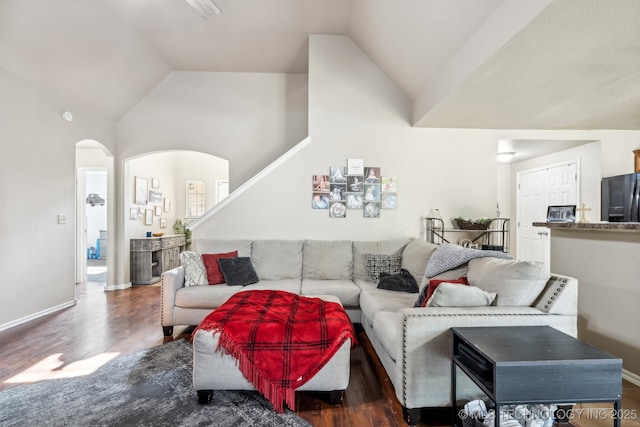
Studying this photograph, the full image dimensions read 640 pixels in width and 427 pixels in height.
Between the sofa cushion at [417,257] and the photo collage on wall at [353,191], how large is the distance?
793 mm

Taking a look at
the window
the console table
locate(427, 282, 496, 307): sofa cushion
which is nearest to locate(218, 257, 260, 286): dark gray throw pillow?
locate(427, 282, 496, 307): sofa cushion

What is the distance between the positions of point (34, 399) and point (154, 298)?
2.52 metres

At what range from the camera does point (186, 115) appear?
16.5ft

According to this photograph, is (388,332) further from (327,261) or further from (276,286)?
(327,261)

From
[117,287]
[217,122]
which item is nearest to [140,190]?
[117,287]

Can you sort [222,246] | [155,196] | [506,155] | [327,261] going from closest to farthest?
[327,261]
[222,246]
[506,155]
[155,196]

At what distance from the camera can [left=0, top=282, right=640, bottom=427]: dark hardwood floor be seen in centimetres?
187

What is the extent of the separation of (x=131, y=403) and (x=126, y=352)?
35.8 inches

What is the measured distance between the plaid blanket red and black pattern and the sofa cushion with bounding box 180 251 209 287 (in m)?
1.25

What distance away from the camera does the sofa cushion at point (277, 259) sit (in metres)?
3.69

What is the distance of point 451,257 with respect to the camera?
8.41ft

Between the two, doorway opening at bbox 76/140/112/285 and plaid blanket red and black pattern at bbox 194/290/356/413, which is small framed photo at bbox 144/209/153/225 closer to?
doorway opening at bbox 76/140/112/285

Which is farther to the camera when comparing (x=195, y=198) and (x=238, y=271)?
(x=195, y=198)

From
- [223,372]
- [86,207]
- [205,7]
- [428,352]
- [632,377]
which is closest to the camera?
[428,352]
